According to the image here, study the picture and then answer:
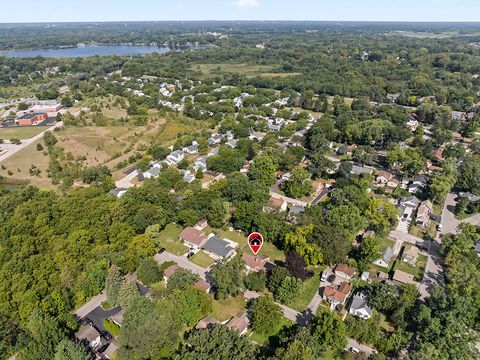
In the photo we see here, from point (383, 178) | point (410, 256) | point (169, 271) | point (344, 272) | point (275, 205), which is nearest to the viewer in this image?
point (344, 272)

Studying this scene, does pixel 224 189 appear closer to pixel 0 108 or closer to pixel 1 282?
pixel 1 282

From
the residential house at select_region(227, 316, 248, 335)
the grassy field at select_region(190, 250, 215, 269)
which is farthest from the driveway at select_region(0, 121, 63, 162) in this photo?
the residential house at select_region(227, 316, 248, 335)

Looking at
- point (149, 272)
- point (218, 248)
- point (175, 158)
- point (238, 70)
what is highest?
point (149, 272)

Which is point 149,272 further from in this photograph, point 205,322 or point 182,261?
point 205,322

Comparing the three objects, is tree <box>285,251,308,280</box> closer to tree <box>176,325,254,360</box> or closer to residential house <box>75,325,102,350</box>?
tree <box>176,325,254,360</box>

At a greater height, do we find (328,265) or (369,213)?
(369,213)

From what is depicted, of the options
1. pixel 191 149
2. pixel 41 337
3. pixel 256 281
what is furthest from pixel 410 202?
pixel 41 337

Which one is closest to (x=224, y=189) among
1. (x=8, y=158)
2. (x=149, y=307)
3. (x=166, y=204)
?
(x=166, y=204)
